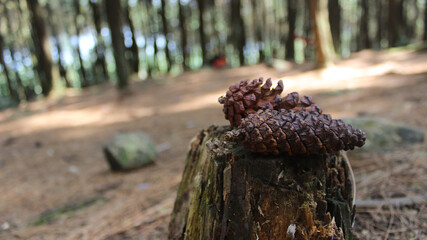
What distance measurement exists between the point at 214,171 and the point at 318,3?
8.29 m

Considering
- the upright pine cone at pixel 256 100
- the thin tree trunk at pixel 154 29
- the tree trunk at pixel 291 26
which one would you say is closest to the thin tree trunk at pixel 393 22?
the tree trunk at pixel 291 26

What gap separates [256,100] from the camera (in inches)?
61.8

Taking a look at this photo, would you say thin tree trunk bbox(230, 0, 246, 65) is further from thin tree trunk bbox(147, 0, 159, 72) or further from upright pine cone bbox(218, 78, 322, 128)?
upright pine cone bbox(218, 78, 322, 128)

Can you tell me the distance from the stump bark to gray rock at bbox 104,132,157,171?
2.88 m

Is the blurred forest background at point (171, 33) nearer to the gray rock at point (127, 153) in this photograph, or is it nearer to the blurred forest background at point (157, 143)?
the blurred forest background at point (157, 143)

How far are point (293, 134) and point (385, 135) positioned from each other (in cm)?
241

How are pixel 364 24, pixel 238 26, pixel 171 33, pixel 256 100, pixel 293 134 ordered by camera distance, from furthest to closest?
pixel 171 33
pixel 364 24
pixel 238 26
pixel 256 100
pixel 293 134

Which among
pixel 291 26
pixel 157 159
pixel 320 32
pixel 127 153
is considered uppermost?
pixel 291 26

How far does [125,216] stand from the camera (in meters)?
2.65

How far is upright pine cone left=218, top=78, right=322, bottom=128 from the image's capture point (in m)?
1.53

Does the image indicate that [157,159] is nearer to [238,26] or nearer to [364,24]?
[238,26]

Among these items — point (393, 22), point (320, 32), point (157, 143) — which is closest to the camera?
point (157, 143)

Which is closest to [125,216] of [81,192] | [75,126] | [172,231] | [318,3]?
[172,231]

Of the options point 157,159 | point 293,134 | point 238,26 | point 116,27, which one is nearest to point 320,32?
point 116,27
